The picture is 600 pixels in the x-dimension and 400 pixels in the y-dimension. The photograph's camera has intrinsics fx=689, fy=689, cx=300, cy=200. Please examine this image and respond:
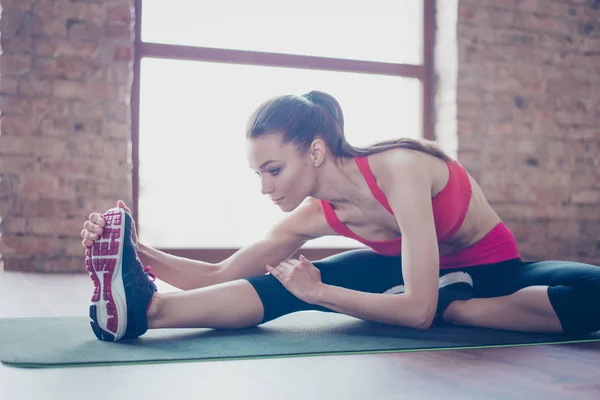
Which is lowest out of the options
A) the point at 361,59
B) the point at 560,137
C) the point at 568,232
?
the point at 568,232

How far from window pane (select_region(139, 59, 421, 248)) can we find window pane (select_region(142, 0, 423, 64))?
0.15 m

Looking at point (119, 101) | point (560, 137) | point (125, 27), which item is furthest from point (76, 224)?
point (560, 137)

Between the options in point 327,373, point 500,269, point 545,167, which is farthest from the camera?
point 545,167

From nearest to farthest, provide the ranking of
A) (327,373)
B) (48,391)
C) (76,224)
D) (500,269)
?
(48,391), (327,373), (500,269), (76,224)

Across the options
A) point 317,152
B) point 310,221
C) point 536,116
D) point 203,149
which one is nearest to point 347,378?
point 317,152

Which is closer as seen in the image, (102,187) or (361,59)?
(102,187)

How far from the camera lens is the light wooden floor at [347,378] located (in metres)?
1.16

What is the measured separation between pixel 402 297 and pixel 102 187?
8.17 ft

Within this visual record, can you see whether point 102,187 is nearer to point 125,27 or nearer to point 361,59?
point 125,27

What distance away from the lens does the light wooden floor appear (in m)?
1.16

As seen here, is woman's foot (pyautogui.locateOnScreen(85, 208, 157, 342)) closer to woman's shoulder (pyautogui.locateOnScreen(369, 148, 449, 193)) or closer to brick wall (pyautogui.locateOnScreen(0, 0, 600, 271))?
woman's shoulder (pyautogui.locateOnScreen(369, 148, 449, 193))

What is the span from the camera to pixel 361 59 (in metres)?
4.42

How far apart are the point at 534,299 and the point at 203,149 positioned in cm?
275

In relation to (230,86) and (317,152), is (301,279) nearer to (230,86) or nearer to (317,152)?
(317,152)
